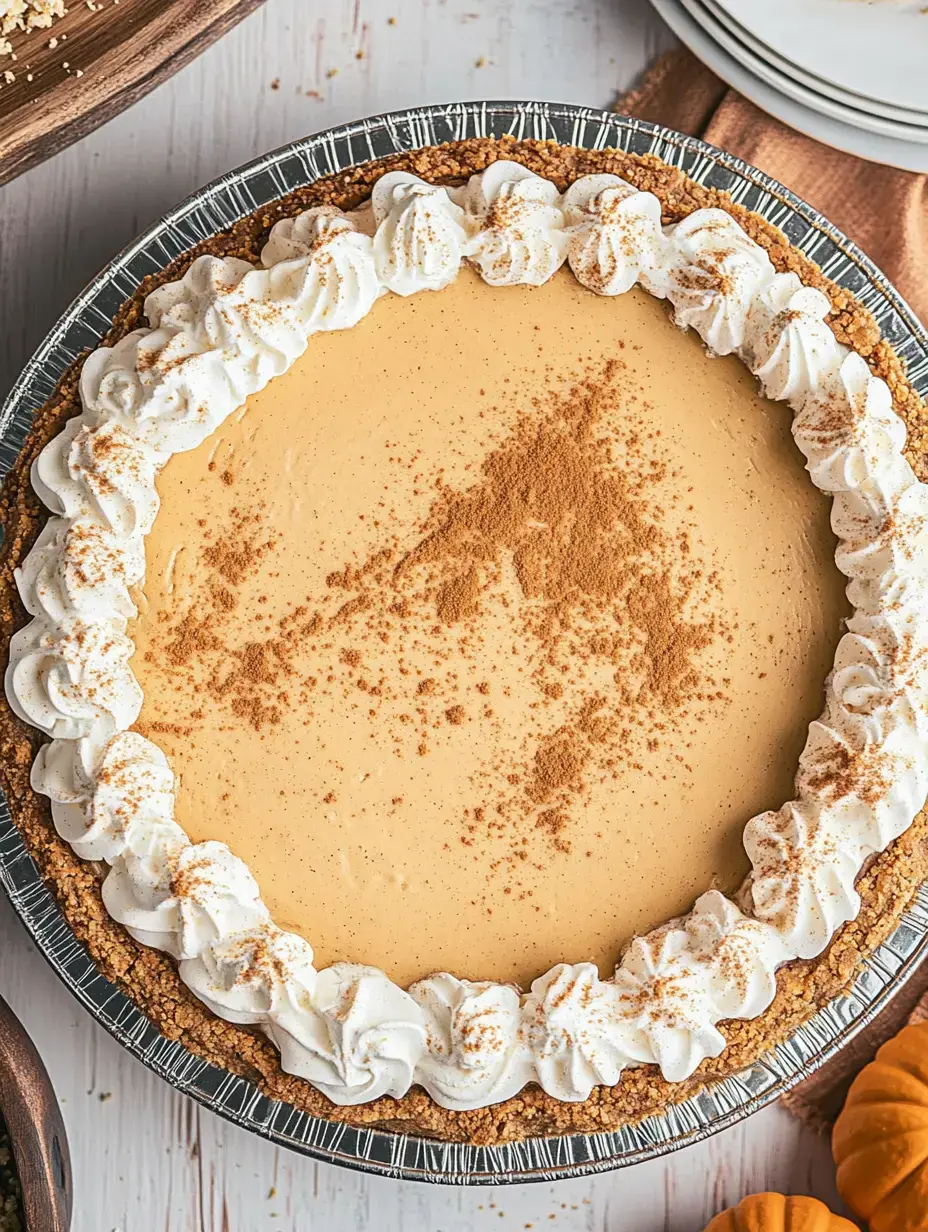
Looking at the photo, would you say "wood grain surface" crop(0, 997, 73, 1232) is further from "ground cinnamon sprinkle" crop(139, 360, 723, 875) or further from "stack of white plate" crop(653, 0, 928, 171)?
"stack of white plate" crop(653, 0, 928, 171)

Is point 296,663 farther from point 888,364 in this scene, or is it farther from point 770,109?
point 770,109

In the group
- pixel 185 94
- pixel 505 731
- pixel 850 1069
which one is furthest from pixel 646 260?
pixel 850 1069

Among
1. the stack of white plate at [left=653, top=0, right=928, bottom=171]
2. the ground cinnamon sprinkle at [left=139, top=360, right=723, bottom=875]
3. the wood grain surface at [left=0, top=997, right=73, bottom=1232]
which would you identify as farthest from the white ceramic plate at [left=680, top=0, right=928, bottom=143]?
the wood grain surface at [left=0, top=997, right=73, bottom=1232]

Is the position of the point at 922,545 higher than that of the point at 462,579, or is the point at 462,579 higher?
the point at 922,545

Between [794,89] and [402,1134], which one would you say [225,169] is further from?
[402,1134]

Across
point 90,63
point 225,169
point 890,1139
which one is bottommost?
point 890,1139

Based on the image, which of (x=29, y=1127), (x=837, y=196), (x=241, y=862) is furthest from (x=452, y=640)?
(x=837, y=196)
